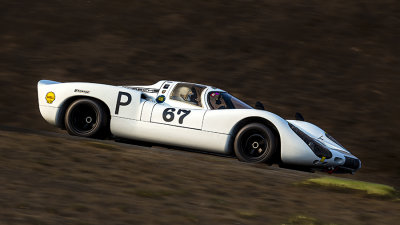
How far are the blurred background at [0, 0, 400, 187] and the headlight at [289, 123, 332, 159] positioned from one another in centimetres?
258

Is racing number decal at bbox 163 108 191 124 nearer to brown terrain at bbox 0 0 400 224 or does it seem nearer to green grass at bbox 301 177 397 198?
brown terrain at bbox 0 0 400 224

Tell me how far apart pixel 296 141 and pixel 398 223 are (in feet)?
10.0

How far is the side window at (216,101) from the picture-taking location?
9.36 metres

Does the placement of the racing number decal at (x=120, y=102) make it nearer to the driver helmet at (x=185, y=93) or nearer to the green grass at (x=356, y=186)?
the driver helmet at (x=185, y=93)

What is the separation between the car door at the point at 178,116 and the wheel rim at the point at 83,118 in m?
1.05

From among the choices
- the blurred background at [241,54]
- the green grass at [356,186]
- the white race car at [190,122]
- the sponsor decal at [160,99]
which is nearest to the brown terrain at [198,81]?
the blurred background at [241,54]

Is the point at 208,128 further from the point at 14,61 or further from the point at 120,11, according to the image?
the point at 120,11

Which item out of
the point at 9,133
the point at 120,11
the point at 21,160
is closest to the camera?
the point at 21,160

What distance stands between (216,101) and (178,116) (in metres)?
0.74

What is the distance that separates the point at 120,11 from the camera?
20.5m

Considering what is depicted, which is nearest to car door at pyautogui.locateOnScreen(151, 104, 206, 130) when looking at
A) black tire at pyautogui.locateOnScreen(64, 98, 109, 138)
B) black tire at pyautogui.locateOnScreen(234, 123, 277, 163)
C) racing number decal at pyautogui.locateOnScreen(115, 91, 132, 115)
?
racing number decal at pyautogui.locateOnScreen(115, 91, 132, 115)

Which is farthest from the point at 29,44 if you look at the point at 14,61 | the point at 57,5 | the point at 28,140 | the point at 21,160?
the point at 21,160

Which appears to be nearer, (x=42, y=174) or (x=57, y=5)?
(x=42, y=174)

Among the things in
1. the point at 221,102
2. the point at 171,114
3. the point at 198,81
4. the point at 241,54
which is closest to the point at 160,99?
the point at 171,114
